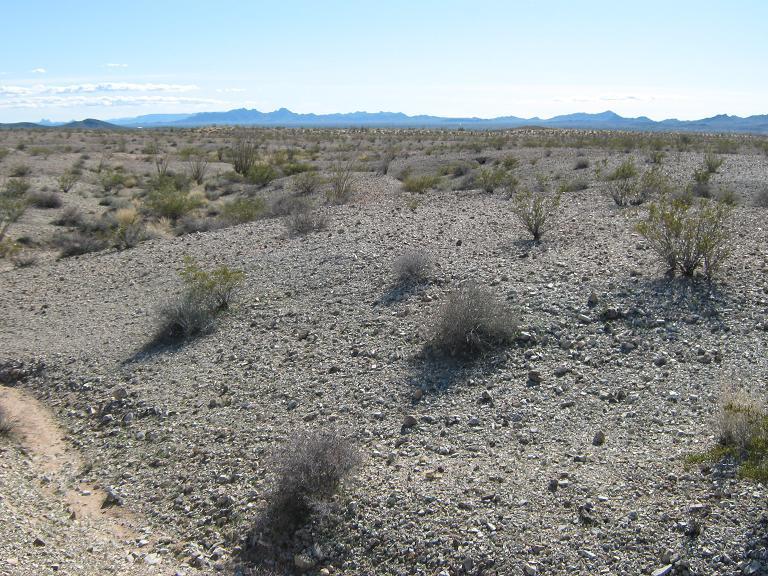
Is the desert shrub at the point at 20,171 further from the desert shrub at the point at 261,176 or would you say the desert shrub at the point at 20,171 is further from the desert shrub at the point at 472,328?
the desert shrub at the point at 472,328

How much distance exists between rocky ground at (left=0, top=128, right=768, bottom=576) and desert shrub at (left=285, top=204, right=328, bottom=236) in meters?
1.99

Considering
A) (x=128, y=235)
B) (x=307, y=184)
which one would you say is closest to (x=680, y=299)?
(x=128, y=235)

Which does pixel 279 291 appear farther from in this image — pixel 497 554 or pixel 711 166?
pixel 711 166

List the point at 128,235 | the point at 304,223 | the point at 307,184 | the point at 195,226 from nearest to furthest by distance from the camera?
the point at 304,223, the point at 128,235, the point at 195,226, the point at 307,184

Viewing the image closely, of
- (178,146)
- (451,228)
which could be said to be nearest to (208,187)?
(451,228)

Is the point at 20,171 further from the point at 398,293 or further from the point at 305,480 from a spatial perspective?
the point at 305,480

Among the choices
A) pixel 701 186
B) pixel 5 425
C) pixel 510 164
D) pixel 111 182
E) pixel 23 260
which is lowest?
pixel 5 425

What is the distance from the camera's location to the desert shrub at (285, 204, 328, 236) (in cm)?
1505

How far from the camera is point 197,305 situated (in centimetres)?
1045

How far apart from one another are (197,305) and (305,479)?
545 cm

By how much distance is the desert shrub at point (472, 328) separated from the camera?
8008 millimetres

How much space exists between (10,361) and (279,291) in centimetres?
424

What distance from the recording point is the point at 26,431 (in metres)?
8.38

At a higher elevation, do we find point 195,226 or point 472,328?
point 472,328
